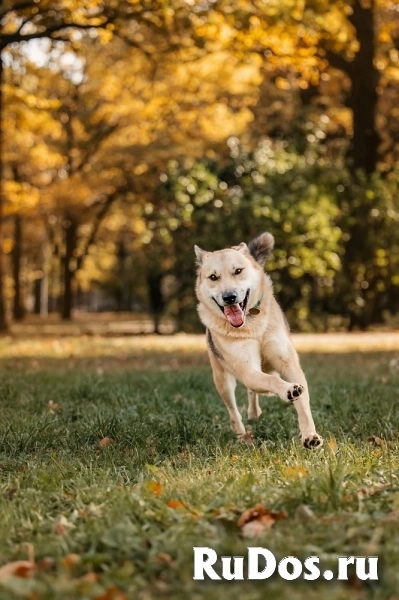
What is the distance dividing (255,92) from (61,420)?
21.6m

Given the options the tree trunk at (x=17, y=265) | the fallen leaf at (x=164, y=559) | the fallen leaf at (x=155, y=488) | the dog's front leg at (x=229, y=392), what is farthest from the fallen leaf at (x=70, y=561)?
the tree trunk at (x=17, y=265)

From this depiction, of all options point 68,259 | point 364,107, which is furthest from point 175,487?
point 68,259

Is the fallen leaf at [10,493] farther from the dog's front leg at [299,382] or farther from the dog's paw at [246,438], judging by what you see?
the dog's paw at [246,438]

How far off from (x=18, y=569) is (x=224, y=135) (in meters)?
26.2

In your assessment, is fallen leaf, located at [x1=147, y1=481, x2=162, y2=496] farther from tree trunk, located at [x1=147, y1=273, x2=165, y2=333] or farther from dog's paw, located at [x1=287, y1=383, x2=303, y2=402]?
tree trunk, located at [x1=147, y1=273, x2=165, y2=333]

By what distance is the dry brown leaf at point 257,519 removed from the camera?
12.5 feet

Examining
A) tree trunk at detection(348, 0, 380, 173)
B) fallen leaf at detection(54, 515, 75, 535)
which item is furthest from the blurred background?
fallen leaf at detection(54, 515, 75, 535)

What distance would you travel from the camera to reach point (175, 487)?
14.7 ft

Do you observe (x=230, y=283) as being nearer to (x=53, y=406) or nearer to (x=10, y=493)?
(x=10, y=493)

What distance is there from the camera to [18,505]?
4512 mm

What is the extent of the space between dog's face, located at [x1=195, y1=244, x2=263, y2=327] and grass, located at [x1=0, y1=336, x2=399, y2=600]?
89 centimetres

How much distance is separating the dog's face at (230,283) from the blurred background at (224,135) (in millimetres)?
10771

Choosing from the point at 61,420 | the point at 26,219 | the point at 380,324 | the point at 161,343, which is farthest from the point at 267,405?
the point at 26,219

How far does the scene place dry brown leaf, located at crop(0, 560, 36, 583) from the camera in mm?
3385
